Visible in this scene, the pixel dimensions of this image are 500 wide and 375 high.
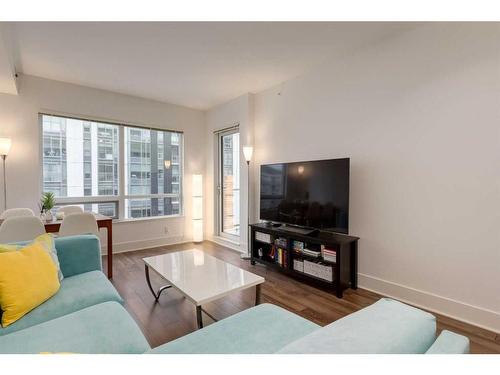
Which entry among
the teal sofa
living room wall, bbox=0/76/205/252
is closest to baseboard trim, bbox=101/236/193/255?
living room wall, bbox=0/76/205/252

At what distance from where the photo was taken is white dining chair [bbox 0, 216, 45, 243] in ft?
7.52

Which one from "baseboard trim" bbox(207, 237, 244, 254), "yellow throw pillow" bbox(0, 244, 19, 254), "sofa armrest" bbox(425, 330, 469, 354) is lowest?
"baseboard trim" bbox(207, 237, 244, 254)

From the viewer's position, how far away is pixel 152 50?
2691 millimetres

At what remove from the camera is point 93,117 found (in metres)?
3.87

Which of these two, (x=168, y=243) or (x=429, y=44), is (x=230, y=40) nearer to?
(x=429, y=44)

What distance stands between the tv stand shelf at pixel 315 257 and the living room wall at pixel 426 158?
0.17 m

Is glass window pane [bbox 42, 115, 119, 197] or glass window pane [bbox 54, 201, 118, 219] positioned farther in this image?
glass window pane [bbox 54, 201, 118, 219]

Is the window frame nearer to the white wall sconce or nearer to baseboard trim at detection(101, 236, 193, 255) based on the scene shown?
the white wall sconce

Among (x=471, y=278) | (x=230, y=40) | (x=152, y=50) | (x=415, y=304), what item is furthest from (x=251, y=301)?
(x=152, y=50)

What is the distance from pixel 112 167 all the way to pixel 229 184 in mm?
1978

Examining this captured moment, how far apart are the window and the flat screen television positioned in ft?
6.89

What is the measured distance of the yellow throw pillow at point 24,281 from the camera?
1320 mm
